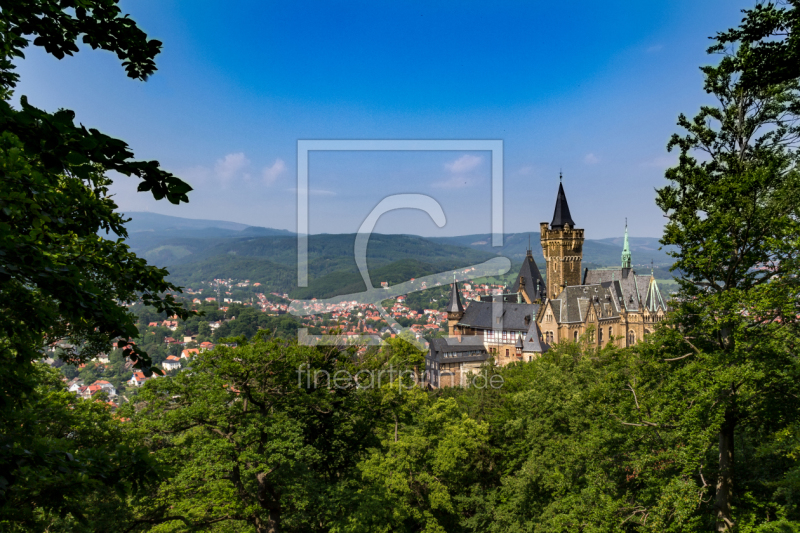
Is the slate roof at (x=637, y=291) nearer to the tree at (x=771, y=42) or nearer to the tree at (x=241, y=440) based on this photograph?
the tree at (x=241, y=440)

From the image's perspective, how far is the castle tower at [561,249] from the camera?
65.4 meters

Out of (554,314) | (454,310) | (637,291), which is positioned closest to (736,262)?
(554,314)

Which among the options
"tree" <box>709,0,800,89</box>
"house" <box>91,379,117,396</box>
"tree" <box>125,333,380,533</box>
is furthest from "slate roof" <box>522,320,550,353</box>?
"tree" <box>709,0,800,89</box>

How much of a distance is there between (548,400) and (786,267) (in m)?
12.5

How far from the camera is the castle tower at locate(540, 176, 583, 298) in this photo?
6544 cm

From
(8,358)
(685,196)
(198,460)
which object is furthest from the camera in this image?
(198,460)

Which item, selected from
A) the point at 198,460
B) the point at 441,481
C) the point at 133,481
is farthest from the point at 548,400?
the point at 133,481

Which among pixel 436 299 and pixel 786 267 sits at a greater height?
pixel 786 267

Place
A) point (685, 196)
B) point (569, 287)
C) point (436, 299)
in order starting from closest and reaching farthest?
point (685, 196), point (569, 287), point (436, 299)

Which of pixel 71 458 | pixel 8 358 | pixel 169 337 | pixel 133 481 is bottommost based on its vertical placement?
pixel 169 337

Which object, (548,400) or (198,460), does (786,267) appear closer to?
(548,400)

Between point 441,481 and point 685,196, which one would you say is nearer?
point 685,196

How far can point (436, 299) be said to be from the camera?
72.1 metres
